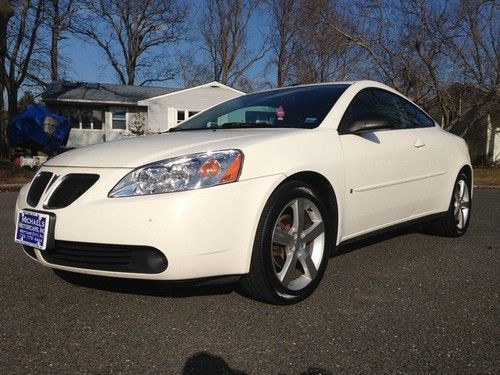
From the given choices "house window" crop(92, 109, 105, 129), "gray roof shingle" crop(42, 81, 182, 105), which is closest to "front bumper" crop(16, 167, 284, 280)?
"gray roof shingle" crop(42, 81, 182, 105)

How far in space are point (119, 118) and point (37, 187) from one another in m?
25.2

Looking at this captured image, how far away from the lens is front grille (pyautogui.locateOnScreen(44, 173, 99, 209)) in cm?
281

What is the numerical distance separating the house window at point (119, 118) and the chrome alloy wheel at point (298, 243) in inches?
998

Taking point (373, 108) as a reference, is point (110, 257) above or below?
below

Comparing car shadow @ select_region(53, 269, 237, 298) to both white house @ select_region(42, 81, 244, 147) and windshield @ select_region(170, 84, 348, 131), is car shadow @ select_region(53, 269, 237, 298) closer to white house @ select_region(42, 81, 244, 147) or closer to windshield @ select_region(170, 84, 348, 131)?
windshield @ select_region(170, 84, 348, 131)

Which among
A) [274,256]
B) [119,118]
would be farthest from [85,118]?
[274,256]

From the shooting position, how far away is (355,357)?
7.74 ft

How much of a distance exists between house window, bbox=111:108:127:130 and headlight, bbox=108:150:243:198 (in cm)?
2558

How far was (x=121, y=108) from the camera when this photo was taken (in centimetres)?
2741

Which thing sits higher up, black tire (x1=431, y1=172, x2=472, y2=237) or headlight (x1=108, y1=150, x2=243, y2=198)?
headlight (x1=108, y1=150, x2=243, y2=198)

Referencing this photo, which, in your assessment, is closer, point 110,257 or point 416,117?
point 110,257

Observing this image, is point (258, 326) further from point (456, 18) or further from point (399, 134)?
point (456, 18)

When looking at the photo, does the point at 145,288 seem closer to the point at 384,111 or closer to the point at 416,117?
the point at 384,111

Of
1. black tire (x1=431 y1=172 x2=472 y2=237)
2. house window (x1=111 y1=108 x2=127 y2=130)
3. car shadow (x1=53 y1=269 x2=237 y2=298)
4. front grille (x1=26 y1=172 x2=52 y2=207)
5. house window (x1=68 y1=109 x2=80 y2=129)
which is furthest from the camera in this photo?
house window (x1=111 y1=108 x2=127 y2=130)
